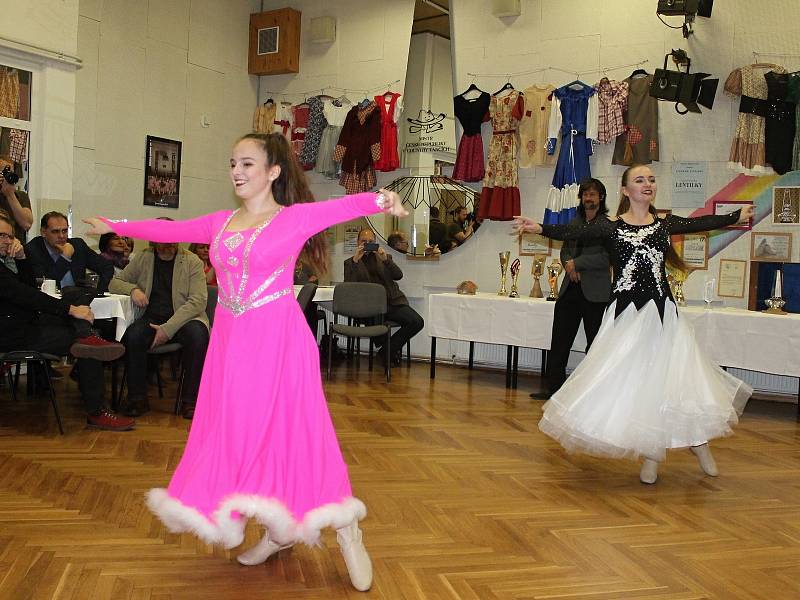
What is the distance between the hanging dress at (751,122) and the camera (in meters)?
6.83

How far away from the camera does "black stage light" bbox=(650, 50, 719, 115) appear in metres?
6.87

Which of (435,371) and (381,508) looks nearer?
(381,508)

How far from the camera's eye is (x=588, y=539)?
3.14m

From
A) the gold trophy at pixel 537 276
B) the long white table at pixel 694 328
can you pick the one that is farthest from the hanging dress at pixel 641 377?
the gold trophy at pixel 537 276

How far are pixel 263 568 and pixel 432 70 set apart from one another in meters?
6.70

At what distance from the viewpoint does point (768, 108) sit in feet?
22.2

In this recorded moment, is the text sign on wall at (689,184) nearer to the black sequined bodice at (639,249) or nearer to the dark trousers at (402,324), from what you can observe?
the dark trousers at (402,324)

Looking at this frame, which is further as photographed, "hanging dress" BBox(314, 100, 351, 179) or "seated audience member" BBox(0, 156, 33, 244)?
"hanging dress" BBox(314, 100, 351, 179)

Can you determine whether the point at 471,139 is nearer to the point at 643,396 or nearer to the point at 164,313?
the point at 164,313

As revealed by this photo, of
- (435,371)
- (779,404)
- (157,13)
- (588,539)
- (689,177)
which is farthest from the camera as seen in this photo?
(157,13)

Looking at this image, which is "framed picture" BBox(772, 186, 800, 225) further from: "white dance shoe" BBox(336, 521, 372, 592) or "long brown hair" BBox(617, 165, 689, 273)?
"white dance shoe" BBox(336, 521, 372, 592)

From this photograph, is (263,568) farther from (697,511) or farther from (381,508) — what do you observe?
(697,511)

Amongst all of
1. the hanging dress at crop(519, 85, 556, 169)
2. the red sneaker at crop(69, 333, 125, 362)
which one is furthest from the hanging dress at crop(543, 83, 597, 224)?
the red sneaker at crop(69, 333, 125, 362)

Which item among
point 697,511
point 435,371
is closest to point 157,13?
point 435,371
